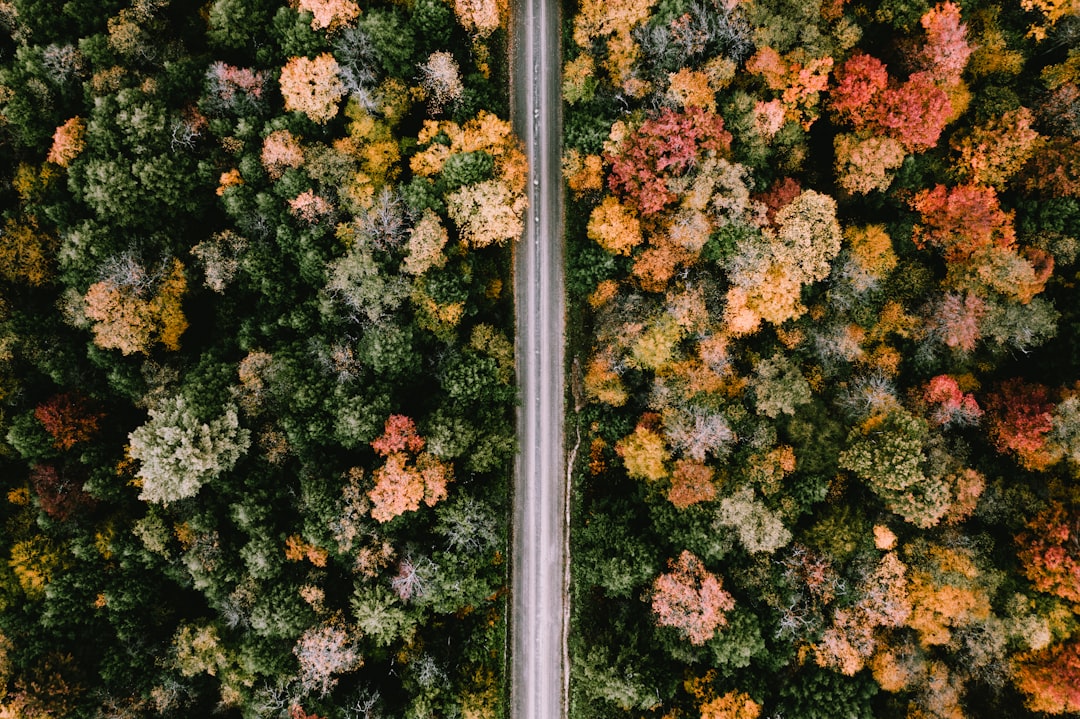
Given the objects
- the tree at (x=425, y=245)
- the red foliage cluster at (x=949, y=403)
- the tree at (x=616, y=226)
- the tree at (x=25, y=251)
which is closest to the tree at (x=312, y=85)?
the tree at (x=425, y=245)

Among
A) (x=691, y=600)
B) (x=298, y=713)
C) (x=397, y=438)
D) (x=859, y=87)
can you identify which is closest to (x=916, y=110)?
(x=859, y=87)

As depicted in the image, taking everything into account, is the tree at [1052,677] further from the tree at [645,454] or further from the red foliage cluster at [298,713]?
the red foliage cluster at [298,713]

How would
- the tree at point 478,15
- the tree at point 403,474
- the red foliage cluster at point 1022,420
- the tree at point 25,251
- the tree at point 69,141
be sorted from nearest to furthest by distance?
the tree at point 403,474, the tree at point 478,15, the red foliage cluster at point 1022,420, the tree at point 69,141, the tree at point 25,251

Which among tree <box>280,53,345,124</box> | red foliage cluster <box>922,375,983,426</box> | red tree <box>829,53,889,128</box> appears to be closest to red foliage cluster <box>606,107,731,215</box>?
red tree <box>829,53,889,128</box>

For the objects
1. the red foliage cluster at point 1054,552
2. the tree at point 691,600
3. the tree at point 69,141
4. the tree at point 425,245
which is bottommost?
the tree at point 691,600

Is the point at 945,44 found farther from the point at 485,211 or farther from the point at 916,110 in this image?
the point at 485,211
